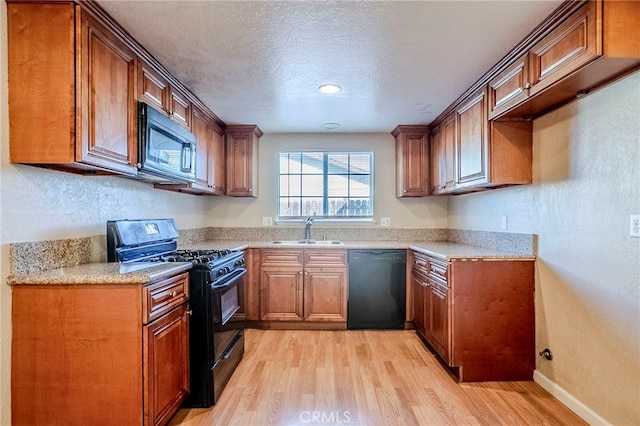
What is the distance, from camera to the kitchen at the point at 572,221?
1688mm

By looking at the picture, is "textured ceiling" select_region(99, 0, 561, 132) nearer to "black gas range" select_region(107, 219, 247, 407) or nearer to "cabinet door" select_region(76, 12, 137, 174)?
"cabinet door" select_region(76, 12, 137, 174)

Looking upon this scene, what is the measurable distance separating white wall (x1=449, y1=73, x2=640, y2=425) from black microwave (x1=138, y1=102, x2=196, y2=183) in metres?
2.56

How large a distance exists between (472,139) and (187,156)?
2.25m

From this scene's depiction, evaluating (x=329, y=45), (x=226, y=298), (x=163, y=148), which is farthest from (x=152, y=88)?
(x=226, y=298)

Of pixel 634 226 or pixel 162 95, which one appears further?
pixel 162 95

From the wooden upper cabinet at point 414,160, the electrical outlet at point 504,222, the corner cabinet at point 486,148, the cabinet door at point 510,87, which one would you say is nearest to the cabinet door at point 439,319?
the electrical outlet at point 504,222

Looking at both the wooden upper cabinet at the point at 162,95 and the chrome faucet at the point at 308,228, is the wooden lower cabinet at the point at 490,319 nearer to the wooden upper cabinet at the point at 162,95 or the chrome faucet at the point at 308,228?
the chrome faucet at the point at 308,228

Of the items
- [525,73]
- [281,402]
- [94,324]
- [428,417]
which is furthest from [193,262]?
[525,73]

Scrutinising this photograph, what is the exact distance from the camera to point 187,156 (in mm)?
2629

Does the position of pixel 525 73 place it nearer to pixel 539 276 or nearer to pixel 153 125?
pixel 539 276

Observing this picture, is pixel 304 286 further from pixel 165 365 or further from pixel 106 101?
pixel 106 101

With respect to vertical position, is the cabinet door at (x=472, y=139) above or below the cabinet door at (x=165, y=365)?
above

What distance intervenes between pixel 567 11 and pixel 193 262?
2406 mm

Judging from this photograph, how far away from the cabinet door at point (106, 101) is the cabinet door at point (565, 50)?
2.27 m
